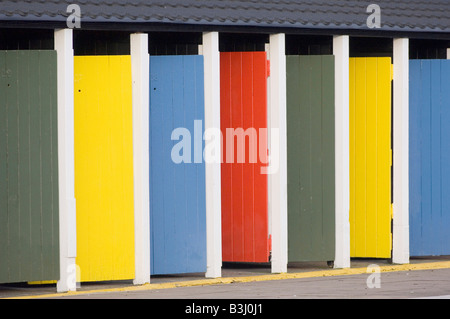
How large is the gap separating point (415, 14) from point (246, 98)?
2625mm

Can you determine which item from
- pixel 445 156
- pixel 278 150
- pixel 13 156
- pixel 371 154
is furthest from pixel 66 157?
pixel 445 156

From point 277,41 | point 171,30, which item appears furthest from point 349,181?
point 171,30

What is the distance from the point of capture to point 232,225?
1538 cm

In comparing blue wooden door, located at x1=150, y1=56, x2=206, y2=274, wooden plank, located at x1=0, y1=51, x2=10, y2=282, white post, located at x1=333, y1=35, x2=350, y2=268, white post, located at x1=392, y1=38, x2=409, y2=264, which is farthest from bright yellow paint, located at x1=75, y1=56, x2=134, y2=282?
white post, located at x1=392, y1=38, x2=409, y2=264

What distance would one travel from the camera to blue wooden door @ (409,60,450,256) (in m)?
16.0

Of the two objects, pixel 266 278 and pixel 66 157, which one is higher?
pixel 66 157

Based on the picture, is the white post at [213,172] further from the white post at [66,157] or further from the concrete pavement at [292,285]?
the white post at [66,157]

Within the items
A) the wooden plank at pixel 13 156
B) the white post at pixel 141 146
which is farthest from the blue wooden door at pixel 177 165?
the wooden plank at pixel 13 156

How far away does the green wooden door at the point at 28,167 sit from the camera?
13.5m

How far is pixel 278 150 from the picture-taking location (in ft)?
48.9

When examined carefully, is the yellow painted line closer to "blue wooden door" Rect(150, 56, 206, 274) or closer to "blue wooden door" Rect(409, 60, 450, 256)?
"blue wooden door" Rect(150, 56, 206, 274)

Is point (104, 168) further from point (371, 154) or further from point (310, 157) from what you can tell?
point (371, 154)

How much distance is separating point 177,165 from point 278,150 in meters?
1.33

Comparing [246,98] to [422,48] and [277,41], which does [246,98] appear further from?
[422,48]
